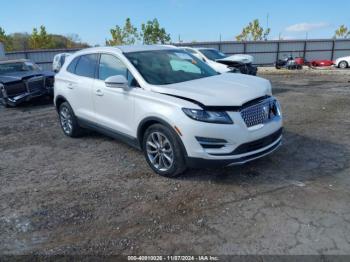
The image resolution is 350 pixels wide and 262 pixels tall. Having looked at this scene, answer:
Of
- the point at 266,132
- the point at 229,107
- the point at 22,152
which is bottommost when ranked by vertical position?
the point at 22,152

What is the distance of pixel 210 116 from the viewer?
3953 millimetres

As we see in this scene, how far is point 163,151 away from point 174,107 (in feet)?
2.27

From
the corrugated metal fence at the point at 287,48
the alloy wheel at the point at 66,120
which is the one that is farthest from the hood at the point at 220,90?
the corrugated metal fence at the point at 287,48

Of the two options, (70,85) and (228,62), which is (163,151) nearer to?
(70,85)

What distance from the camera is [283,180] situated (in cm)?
432

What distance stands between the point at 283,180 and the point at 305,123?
10.5 feet

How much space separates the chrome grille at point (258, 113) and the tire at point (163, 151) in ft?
2.96

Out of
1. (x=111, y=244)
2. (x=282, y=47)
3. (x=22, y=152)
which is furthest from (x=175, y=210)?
(x=282, y=47)

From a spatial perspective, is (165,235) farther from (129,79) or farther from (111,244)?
(129,79)

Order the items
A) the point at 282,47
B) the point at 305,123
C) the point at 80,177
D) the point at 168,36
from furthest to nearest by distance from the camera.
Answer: the point at 168,36, the point at 282,47, the point at 305,123, the point at 80,177

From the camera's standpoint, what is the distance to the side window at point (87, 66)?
18.5 ft

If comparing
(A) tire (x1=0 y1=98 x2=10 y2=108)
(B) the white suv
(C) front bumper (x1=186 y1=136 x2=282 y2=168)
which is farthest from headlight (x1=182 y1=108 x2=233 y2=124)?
(A) tire (x1=0 y1=98 x2=10 y2=108)

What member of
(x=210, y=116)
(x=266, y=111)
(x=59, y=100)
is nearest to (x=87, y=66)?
(x=59, y=100)

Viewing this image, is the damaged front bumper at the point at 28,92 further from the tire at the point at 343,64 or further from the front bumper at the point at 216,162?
the tire at the point at 343,64
